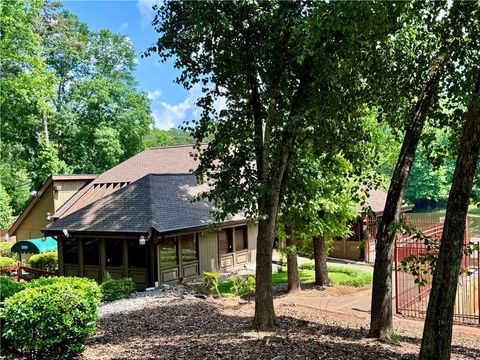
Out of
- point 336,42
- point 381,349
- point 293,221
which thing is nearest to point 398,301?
point 293,221

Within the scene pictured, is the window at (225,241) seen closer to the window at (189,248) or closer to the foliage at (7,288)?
the window at (189,248)

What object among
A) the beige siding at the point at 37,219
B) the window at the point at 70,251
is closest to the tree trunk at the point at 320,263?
the window at the point at 70,251

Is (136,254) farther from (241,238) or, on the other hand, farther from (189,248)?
(241,238)

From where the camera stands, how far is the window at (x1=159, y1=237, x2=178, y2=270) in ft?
48.6

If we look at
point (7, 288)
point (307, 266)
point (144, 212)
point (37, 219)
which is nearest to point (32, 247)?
point (37, 219)

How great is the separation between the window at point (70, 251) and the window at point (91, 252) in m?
0.52

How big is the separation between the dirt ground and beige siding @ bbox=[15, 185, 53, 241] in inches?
566

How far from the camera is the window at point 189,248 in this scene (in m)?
15.9

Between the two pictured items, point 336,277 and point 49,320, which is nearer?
point 49,320

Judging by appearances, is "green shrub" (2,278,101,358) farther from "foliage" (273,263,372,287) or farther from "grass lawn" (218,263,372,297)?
"foliage" (273,263,372,287)

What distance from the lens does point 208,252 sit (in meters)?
17.3

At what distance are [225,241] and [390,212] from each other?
12.5 meters

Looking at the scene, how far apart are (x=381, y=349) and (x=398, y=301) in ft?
16.8

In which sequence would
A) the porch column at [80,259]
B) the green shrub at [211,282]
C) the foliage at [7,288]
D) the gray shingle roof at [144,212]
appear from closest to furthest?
the foliage at [7,288] → the green shrub at [211,282] → the gray shingle roof at [144,212] → the porch column at [80,259]
